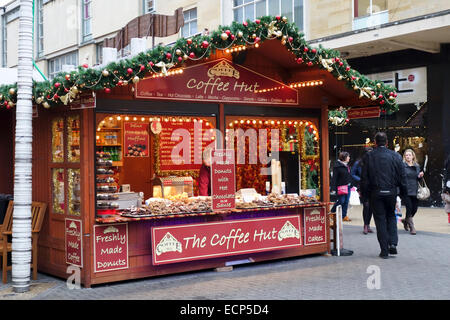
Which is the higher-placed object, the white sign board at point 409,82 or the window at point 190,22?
the window at point 190,22

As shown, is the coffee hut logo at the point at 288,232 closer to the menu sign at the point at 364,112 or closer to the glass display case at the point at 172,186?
the menu sign at the point at 364,112

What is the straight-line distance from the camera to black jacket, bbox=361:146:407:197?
9.47m

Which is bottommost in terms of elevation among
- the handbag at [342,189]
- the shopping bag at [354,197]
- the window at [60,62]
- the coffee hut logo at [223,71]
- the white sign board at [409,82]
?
the shopping bag at [354,197]

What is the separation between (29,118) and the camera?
25.2ft

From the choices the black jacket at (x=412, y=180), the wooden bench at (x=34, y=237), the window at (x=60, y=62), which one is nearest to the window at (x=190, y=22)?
the window at (x=60, y=62)

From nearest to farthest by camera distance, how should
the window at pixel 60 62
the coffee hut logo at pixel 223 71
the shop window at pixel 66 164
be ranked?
the shop window at pixel 66 164 → the coffee hut logo at pixel 223 71 → the window at pixel 60 62

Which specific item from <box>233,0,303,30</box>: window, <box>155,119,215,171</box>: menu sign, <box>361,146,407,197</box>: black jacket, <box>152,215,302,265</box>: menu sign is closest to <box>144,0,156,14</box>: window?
<box>233,0,303,30</box>: window

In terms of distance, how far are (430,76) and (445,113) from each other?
121 centimetres

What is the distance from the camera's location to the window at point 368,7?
17.2 m

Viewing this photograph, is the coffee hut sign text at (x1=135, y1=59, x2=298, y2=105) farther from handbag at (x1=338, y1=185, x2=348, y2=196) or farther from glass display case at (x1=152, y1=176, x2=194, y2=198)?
handbag at (x1=338, y1=185, x2=348, y2=196)

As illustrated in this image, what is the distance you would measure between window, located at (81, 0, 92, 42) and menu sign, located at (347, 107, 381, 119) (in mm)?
21622

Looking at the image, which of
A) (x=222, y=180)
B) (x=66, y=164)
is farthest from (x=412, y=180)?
(x=66, y=164)

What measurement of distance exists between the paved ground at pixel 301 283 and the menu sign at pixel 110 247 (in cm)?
29

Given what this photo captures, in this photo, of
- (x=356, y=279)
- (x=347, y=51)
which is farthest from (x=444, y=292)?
(x=347, y=51)
